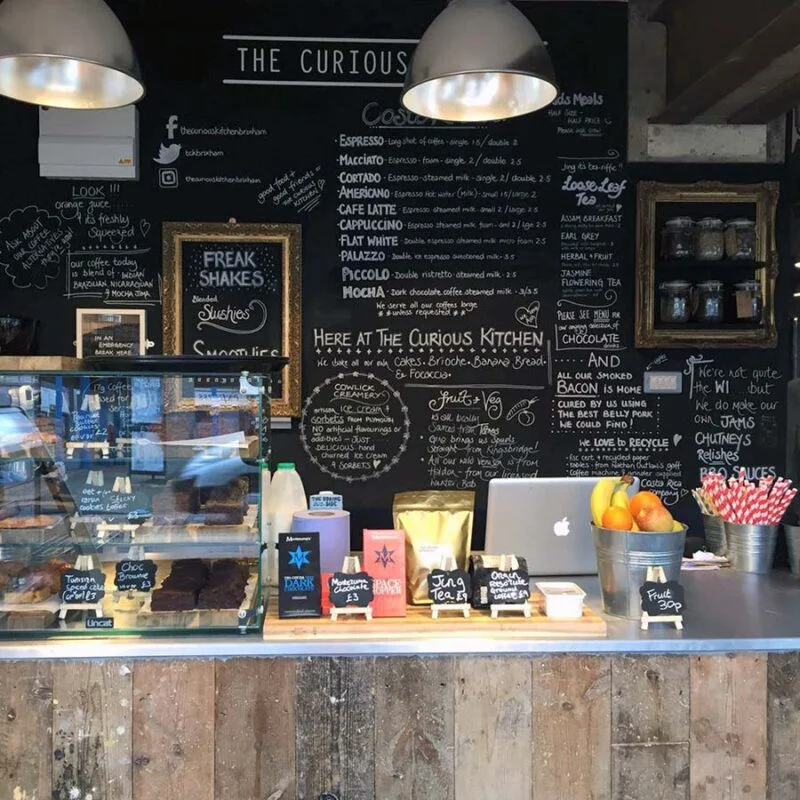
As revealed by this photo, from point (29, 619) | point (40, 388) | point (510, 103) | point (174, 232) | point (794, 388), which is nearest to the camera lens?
point (29, 619)

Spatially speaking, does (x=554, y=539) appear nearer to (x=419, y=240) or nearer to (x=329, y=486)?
(x=329, y=486)

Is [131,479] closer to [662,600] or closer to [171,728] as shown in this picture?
[171,728]

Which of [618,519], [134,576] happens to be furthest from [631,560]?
[134,576]

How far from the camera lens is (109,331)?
12.3ft

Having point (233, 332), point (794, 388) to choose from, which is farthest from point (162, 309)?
point (794, 388)

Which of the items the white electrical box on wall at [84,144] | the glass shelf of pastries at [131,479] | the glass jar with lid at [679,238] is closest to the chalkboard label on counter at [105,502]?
the glass shelf of pastries at [131,479]

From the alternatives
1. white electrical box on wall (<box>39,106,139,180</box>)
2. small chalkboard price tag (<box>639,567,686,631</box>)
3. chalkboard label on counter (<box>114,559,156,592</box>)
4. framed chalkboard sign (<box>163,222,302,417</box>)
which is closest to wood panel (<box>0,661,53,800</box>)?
chalkboard label on counter (<box>114,559,156,592</box>)

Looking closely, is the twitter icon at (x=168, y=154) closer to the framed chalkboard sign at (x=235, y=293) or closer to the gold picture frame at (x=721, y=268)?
the framed chalkboard sign at (x=235, y=293)

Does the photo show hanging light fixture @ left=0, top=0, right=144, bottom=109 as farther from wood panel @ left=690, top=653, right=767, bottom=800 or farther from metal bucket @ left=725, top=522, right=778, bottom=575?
metal bucket @ left=725, top=522, right=778, bottom=575

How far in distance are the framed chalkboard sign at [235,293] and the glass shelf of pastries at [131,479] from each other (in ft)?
6.09

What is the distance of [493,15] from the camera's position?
198cm

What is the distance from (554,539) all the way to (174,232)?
2351 millimetres

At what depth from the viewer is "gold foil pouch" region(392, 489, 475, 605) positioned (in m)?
1.89

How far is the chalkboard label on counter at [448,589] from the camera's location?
5.92ft
